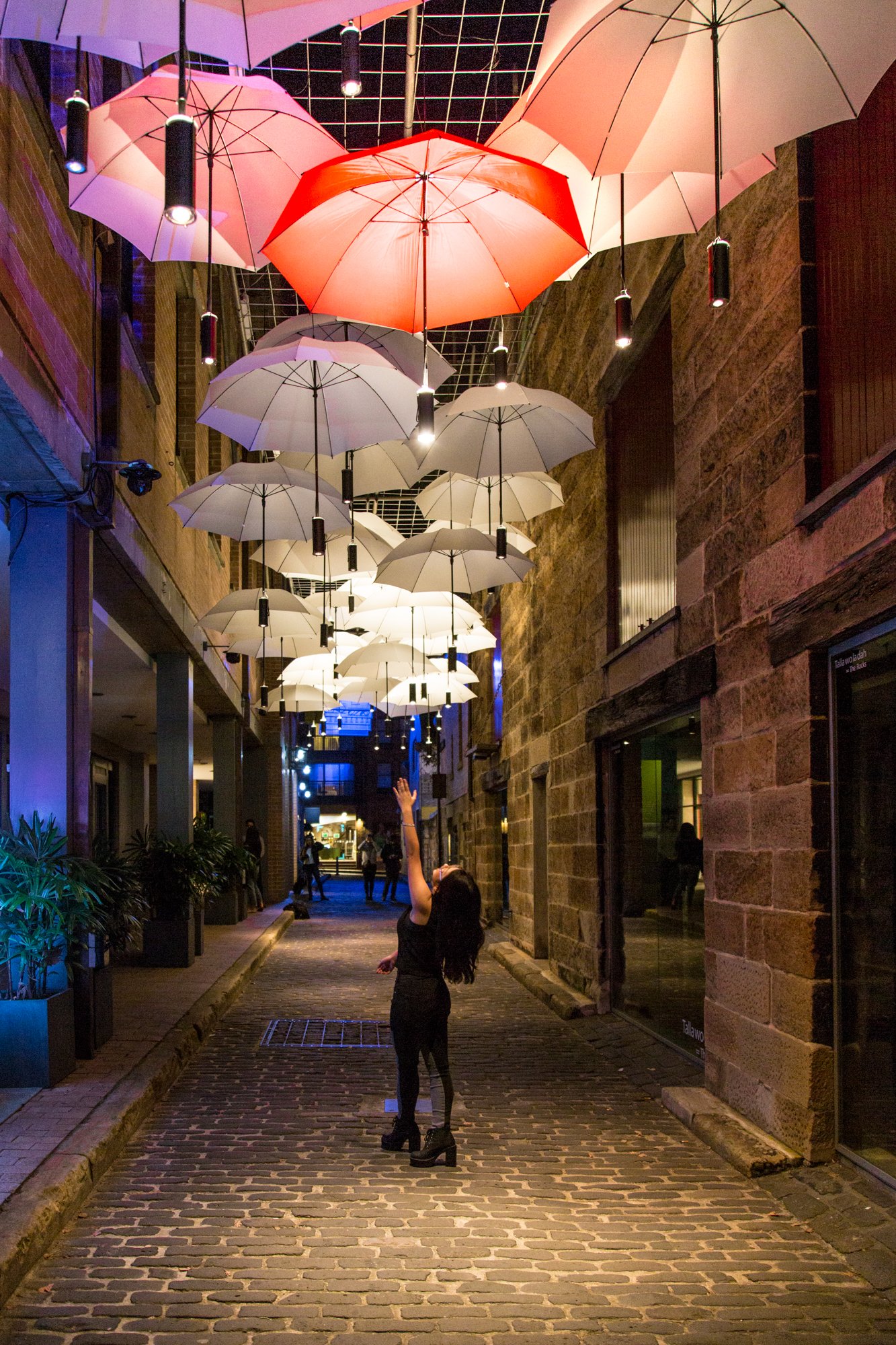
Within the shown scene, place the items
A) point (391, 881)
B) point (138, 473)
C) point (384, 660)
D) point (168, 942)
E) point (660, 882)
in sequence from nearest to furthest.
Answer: point (138, 473), point (660, 882), point (168, 942), point (384, 660), point (391, 881)

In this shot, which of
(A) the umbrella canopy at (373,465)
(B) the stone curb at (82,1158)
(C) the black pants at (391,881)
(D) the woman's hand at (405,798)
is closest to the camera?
(B) the stone curb at (82,1158)

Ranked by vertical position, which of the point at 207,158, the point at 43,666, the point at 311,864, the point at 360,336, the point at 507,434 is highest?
the point at 360,336

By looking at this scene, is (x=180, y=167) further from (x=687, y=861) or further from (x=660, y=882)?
(x=660, y=882)

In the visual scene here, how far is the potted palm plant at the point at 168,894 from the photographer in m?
13.9

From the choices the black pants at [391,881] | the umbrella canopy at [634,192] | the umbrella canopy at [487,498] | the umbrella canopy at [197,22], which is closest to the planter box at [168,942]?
the umbrella canopy at [487,498]

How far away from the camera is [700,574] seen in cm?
779

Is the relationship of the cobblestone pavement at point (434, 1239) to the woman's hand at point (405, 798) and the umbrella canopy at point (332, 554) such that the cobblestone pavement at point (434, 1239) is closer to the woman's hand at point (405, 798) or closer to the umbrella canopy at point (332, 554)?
the woman's hand at point (405, 798)

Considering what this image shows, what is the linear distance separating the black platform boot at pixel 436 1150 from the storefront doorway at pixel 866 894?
6.55 feet

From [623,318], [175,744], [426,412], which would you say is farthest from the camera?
[175,744]

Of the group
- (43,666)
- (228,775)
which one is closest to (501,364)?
(43,666)

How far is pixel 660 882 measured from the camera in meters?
9.41

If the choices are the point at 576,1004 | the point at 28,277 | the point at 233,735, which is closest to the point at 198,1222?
the point at 28,277

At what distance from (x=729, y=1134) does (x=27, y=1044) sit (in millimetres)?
4261

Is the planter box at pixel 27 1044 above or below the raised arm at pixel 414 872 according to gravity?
below
